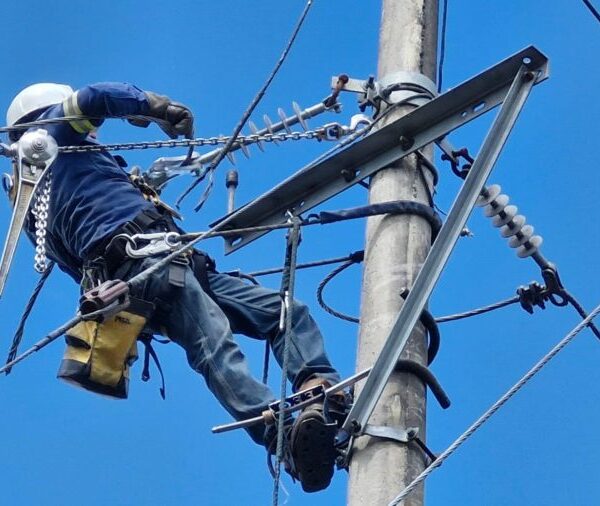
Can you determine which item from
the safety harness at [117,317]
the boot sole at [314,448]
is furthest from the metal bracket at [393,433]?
the safety harness at [117,317]

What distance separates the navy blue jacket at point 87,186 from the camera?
22.3 ft

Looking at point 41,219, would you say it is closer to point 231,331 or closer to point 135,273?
point 135,273

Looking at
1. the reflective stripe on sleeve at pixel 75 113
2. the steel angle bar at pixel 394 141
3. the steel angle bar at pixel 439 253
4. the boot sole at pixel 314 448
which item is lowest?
the boot sole at pixel 314 448

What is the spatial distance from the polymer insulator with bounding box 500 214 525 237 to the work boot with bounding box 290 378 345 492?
4.31ft

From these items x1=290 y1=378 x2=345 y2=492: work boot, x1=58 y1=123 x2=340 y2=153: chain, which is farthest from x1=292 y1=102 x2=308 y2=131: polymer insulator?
x1=290 y1=378 x2=345 y2=492: work boot

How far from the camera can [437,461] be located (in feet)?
16.6

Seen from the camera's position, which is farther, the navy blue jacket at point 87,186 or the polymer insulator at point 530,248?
the navy blue jacket at point 87,186

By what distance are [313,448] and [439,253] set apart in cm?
80

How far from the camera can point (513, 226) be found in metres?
6.57

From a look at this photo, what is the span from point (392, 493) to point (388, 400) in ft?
1.32

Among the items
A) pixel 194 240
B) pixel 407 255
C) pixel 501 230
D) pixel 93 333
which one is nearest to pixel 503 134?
pixel 407 255

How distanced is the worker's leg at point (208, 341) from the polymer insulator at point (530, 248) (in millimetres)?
1218

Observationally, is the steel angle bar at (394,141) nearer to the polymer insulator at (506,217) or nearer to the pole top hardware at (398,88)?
the pole top hardware at (398,88)

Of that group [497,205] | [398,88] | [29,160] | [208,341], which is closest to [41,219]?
[29,160]
